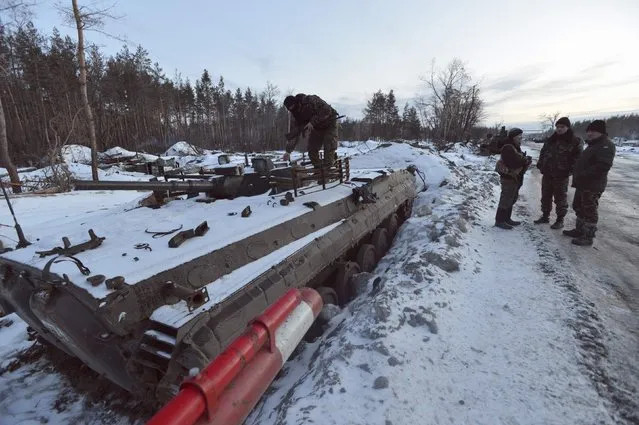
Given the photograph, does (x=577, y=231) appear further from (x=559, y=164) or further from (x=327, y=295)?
(x=327, y=295)

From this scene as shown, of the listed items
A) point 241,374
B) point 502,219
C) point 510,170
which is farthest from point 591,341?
point 510,170

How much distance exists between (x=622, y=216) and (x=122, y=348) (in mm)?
10101

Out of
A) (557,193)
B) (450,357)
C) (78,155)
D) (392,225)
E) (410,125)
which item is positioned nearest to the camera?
(450,357)

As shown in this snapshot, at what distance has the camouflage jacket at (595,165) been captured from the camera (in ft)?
19.5

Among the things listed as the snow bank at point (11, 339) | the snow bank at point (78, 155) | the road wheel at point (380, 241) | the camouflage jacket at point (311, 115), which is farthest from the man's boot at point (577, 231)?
the snow bank at point (78, 155)

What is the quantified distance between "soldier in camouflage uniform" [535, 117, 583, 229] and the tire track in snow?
6.72ft

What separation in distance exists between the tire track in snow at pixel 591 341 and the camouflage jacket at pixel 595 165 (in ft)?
4.83

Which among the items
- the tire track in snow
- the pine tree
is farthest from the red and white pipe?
the pine tree

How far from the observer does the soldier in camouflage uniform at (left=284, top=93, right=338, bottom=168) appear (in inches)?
249

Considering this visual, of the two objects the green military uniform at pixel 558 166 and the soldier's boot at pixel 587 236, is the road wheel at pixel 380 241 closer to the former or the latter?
the soldier's boot at pixel 587 236

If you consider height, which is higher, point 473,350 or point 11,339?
point 473,350

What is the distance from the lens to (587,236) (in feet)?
20.1

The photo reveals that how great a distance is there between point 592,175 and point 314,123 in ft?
16.7

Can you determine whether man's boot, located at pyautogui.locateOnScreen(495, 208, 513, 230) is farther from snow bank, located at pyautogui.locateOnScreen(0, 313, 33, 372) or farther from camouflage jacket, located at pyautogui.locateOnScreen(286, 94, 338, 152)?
snow bank, located at pyautogui.locateOnScreen(0, 313, 33, 372)
